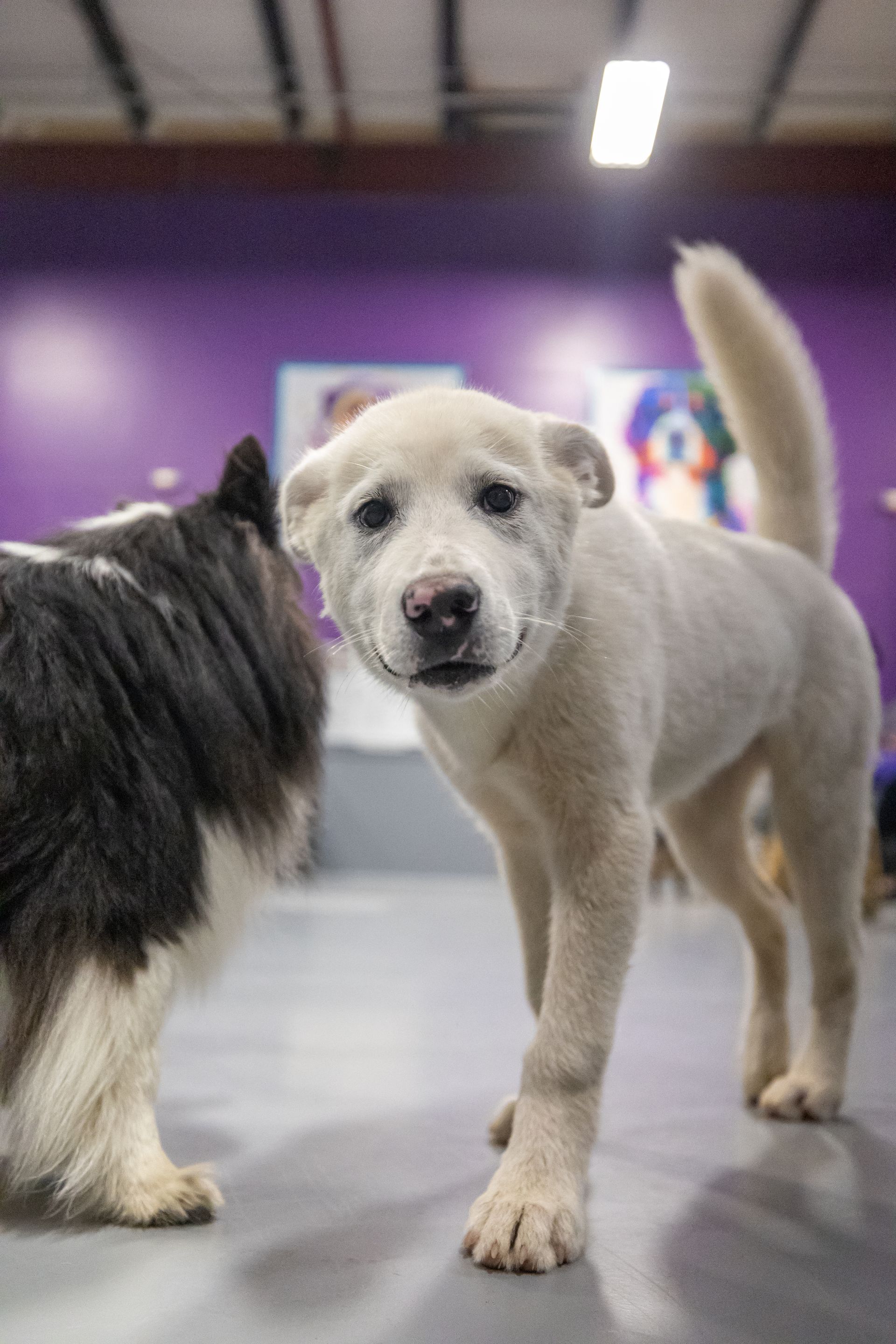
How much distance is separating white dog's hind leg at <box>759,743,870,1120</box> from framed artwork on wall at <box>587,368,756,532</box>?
16.4 ft

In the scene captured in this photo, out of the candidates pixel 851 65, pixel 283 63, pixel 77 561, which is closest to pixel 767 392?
pixel 851 65

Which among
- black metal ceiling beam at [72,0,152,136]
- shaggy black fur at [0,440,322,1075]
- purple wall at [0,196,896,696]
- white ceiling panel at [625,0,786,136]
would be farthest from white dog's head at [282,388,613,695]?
purple wall at [0,196,896,696]

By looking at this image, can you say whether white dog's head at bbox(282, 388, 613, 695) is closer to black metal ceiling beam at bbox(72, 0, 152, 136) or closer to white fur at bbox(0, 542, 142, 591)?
white fur at bbox(0, 542, 142, 591)

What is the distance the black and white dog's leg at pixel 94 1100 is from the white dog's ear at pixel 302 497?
0.68m

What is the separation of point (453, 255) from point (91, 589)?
665 centimetres

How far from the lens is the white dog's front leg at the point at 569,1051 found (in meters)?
1.33

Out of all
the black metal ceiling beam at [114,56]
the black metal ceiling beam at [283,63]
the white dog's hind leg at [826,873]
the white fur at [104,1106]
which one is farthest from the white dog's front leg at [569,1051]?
the black metal ceiling beam at [283,63]

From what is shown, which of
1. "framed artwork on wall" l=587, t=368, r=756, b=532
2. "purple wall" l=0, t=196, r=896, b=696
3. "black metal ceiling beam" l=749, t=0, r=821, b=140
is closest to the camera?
"black metal ceiling beam" l=749, t=0, r=821, b=140

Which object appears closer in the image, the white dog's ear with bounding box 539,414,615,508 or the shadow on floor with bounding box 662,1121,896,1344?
the shadow on floor with bounding box 662,1121,896,1344

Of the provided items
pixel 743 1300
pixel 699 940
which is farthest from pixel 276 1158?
pixel 699 940

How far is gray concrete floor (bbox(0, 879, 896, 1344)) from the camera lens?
117cm

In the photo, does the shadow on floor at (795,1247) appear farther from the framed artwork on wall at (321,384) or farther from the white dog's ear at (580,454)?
the framed artwork on wall at (321,384)

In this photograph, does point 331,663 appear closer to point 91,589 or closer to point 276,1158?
point 91,589

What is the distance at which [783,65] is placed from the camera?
13.7ft
